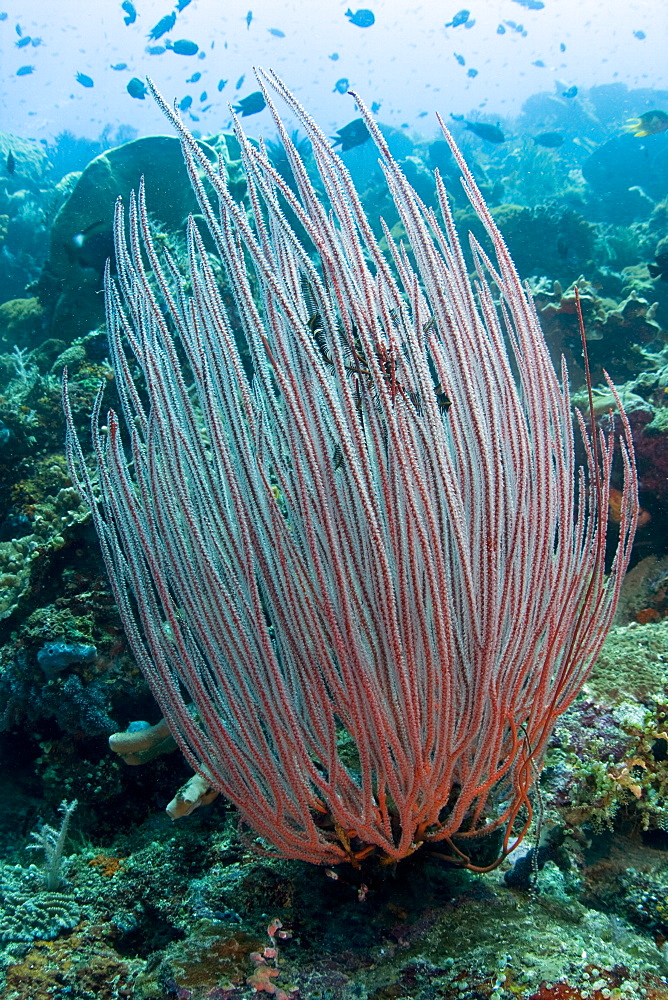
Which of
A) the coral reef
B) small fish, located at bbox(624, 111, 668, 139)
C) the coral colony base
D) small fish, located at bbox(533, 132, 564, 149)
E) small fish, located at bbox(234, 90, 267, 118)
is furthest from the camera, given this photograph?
small fish, located at bbox(533, 132, 564, 149)

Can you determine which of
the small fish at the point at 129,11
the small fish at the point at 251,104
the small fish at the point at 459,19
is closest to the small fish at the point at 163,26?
the small fish at the point at 129,11

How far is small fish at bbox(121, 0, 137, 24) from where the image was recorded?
12.5 meters

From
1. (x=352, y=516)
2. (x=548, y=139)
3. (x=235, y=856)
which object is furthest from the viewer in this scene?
(x=548, y=139)

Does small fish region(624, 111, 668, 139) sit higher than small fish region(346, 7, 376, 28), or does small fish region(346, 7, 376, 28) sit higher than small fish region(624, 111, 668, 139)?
small fish region(346, 7, 376, 28)

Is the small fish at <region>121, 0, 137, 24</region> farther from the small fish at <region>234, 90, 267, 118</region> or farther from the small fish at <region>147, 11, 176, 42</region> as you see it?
the small fish at <region>234, 90, 267, 118</region>

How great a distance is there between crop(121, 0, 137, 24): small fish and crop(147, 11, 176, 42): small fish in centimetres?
49

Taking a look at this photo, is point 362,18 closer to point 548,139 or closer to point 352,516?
point 548,139

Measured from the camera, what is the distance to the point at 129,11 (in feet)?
41.2

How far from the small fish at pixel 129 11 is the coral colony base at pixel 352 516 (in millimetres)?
15526

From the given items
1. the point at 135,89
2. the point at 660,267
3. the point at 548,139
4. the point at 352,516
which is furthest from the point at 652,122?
the point at 352,516

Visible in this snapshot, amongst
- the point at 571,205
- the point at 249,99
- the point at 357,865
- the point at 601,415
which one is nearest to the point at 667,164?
the point at 571,205

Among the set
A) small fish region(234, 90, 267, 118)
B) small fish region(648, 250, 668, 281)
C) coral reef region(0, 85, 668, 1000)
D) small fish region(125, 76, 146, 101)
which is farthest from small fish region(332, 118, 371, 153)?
coral reef region(0, 85, 668, 1000)

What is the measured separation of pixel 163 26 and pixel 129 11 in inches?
31.0

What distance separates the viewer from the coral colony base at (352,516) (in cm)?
159
